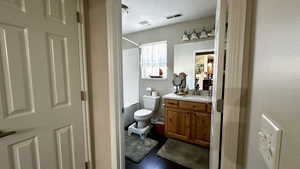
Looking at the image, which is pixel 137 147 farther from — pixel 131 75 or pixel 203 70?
pixel 203 70

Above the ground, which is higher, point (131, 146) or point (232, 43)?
point (232, 43)

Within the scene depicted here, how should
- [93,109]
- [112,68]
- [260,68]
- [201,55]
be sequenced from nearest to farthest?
[260,68] → [112,68] → [93,109] → [201,55]

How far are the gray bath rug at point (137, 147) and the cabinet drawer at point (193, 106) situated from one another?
34.5 inches

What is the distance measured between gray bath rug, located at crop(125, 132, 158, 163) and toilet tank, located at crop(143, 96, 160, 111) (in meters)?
0.72

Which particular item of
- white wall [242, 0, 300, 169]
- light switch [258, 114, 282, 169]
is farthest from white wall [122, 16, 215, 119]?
light switch [258, 114, 282, 169]

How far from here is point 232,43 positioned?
0.75m

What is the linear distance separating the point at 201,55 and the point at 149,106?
1.60 metres

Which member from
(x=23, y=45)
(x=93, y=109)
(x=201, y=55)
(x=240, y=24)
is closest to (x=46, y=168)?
(x=93, y=109)

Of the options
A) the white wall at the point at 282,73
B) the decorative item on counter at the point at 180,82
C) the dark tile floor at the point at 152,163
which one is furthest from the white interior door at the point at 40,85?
the decorative item on counter at the point at 180,82

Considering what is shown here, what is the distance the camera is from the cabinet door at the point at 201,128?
225cm

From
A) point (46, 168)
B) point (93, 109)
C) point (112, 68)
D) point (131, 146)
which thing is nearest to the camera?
point (46, 168)

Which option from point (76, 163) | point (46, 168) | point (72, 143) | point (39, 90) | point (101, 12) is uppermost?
point (101, 12)

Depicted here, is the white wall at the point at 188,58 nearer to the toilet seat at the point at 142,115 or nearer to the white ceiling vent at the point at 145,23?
the white ceiling vent at the point at 145,23

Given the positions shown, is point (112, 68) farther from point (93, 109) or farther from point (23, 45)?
point (23, 45)
